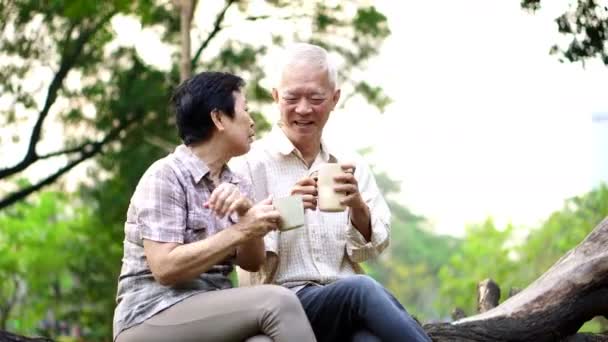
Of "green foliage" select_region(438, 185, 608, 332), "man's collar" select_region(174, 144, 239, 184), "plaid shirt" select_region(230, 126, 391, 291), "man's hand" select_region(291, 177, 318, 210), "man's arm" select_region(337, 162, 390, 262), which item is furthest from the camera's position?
"green foliage" select_region(438, 185, 608, 332)

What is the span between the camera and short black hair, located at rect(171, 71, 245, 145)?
3379 mm

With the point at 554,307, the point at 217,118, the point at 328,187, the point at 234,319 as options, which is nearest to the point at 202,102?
the point at 217,118

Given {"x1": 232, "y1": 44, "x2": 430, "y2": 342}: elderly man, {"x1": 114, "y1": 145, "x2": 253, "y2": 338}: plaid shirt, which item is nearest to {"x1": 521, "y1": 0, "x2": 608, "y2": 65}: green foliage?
{"x1": 232, "y1": 44, "x2": 430, "y2": 342}: elderly man

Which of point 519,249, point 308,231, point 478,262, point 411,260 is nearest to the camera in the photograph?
point 308,231

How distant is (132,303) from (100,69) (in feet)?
44.5

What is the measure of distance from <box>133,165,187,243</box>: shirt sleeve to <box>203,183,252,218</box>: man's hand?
14 centimetres

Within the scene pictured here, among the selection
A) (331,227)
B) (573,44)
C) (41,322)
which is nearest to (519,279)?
(41,322)

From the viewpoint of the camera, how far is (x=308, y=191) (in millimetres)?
3461

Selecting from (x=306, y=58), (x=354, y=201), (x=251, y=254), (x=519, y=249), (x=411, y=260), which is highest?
(x=306, y=58)

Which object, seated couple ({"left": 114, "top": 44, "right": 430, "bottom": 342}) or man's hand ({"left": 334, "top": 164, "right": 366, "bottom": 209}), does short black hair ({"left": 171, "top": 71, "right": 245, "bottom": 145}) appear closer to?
seated couple ({"left": 114, "top": 44, "right": 430, "bottom": 342})

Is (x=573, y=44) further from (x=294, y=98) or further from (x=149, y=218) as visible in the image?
(x=149, y=218)

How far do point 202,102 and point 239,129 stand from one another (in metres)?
0.14

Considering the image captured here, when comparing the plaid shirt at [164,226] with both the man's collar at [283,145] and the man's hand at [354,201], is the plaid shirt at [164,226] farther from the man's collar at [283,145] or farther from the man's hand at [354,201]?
the man's collar at [283,145]

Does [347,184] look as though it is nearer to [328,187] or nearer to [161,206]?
[328,187]
